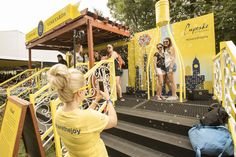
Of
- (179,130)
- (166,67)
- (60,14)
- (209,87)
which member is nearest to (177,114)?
(179,130)

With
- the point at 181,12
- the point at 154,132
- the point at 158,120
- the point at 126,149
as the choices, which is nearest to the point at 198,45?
the point at 158,120

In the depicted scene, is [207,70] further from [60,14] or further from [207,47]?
[60,14]

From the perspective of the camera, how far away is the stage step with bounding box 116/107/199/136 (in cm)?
338

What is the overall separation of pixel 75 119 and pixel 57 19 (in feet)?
16.7

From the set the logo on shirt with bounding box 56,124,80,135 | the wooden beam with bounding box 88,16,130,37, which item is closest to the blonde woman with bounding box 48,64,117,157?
the logo on shirt with bounding box 56,124,80,135

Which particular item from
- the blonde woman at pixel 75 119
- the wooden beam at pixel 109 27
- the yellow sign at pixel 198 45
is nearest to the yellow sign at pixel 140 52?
the wooden beam at pixel 109 27

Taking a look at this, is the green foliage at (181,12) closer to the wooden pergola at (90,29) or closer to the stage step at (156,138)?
the wooden pergola at (90,29)

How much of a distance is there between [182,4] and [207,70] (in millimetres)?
7239

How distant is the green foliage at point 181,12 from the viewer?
27.2ft

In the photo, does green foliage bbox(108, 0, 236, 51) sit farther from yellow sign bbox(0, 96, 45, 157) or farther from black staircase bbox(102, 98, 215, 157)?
yellow sign bbox(0, 96, 45, 157)

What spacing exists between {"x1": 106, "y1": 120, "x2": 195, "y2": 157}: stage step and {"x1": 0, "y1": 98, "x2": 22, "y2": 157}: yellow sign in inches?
80.0

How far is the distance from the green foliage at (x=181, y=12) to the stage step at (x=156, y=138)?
684 centimetres

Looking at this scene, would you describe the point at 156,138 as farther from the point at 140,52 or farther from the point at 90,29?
the point at 140,52

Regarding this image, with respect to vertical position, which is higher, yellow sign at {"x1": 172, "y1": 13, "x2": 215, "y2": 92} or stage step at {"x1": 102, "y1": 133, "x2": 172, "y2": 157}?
yellow sign at {"x1": 172, "y1": 13, "x2": 215, "y2": 92}
